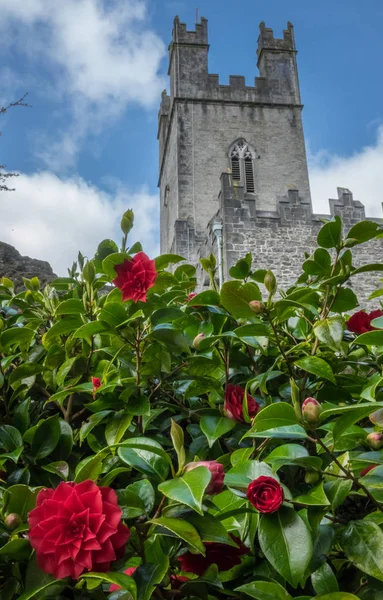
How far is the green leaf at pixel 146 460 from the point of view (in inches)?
36.0

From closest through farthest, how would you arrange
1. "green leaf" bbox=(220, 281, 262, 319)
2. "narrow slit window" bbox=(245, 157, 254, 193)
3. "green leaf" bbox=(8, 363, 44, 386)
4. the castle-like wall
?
"green leaf" bbox=(220, 281, 262, 319) → "green leaf" bbox=(8, 363, 44, 386) → the castle-like wall → "narrow slit window" bbox=(245, 157, 254, 193)

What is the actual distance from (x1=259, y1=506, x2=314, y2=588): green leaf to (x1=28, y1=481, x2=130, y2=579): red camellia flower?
0.69 ft

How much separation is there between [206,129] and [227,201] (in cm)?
1217

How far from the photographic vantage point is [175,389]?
1329mm

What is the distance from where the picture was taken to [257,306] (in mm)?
1208

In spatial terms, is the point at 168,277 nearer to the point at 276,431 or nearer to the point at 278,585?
the point at 276,431

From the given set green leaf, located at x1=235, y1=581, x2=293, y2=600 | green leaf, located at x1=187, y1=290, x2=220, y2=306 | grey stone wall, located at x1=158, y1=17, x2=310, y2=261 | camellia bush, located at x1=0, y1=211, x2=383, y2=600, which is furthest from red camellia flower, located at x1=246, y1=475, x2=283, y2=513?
grey stone wall, located at x1=158, y1=17, x2=310, y2=261

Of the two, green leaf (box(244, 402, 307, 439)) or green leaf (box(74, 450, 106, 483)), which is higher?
green leaf (box(244, 402, 307, 439))

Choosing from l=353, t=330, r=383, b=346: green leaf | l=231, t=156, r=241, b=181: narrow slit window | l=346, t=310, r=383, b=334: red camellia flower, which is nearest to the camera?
l=353, t=330, r=383, b=346: green leaf

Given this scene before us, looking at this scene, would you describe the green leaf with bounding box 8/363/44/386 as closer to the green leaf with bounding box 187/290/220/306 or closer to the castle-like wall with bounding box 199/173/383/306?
the green leaf with bounding box 187/290/220/306

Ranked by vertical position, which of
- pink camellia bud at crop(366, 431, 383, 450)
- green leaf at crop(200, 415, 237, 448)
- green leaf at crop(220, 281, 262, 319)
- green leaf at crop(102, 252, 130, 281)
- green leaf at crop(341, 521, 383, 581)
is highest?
green leaf at crop(102, 252, 130, 281)

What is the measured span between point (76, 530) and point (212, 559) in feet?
0.76

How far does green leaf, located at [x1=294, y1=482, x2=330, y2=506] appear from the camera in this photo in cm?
84

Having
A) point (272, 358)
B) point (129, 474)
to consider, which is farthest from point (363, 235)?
point (129, 474)
